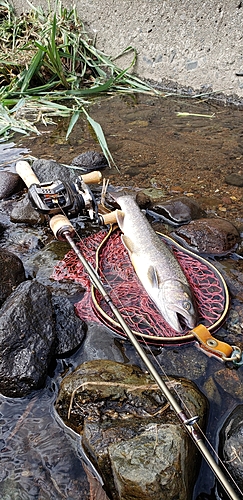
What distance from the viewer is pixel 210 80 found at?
30.2 feet

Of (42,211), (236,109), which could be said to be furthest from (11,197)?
(236,109)

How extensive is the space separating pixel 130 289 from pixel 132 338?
1.27 meters

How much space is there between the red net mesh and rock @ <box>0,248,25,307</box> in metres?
0.41

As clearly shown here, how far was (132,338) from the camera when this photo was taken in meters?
2.79

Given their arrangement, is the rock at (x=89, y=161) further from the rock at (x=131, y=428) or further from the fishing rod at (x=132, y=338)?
the rock at (x=131, y=428)

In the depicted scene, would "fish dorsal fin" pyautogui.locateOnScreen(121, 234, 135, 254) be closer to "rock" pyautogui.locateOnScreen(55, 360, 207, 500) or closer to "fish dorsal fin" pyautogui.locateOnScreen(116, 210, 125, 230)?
"fish dorsal fin" pyautogui.locateOnScreen(116, 210, 125, 230)

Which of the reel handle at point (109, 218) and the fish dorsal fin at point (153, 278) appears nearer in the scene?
the fish dorsal fin at point (153, 278)

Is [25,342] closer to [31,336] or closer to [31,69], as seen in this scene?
[31,336]

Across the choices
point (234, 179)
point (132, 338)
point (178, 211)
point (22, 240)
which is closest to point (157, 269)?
point (132, 338)

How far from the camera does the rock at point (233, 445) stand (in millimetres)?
2529

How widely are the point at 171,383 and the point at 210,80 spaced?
26.2 ft

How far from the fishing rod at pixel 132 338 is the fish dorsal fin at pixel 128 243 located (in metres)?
0.35

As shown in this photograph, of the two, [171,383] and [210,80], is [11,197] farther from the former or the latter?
[210,80]

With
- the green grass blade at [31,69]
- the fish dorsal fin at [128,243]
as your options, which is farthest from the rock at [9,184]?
the green grass blade at [31,69]
